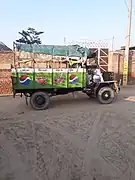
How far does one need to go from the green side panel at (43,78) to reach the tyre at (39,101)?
347mm

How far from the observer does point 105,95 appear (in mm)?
10750

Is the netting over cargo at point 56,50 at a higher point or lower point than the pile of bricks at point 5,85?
higher

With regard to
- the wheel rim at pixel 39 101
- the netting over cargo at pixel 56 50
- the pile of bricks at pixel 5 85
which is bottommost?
the wheel rim at pixel 39 101

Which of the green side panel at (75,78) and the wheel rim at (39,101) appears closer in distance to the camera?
the wheel rim at (39,101)

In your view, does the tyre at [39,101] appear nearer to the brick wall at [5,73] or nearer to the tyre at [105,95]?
the tyre at [105,95]

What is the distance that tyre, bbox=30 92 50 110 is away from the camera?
9.81m

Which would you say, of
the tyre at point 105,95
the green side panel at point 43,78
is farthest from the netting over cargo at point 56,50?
the tyre at point 105,95

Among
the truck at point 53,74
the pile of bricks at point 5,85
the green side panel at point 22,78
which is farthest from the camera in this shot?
the pile of bricks at point 5,85

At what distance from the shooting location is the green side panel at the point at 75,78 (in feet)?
33.2

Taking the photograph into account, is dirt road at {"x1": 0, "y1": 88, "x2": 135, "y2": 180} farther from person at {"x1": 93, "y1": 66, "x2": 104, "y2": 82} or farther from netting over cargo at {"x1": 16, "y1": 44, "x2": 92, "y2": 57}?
netting over cargo at {"x1": 16, "y1": 44, "x2": 92, "y2": 57}

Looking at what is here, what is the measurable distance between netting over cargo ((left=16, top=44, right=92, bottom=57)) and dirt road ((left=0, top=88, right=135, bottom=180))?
2455 mm

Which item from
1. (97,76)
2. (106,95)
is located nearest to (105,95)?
(106,95)

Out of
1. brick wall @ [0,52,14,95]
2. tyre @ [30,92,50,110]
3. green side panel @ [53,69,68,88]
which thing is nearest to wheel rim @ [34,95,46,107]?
tyre @ [30,92,50,110]

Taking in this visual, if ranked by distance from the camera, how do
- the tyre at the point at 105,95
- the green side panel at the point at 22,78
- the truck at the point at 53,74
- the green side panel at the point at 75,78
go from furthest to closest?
the tyre at the point at 105,95 < the green side panel at the point at 75,78 < the truck at the point at 53,74 < the green side panel at the point at 22,78
